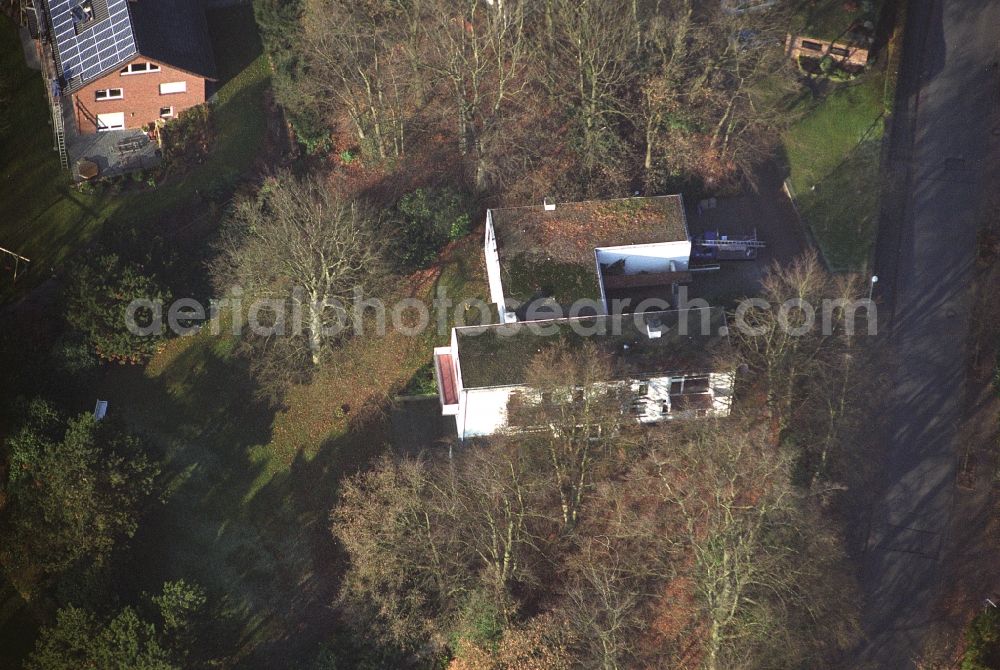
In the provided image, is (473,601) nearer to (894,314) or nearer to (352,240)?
(352,240)

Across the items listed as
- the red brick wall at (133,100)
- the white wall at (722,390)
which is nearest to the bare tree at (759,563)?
the white wall at (722,390)

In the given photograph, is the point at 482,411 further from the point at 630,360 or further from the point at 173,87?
the point at 173,87

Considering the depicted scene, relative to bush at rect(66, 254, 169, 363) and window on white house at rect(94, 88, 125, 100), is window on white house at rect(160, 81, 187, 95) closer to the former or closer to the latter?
window on white house at rect(94, 88, 125, 100)

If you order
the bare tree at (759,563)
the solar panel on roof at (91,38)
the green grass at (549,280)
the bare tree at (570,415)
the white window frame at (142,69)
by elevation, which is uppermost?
the solar panel on roof at (91,38)

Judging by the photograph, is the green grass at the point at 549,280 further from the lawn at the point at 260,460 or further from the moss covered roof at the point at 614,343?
the lawn at the point at 260,460

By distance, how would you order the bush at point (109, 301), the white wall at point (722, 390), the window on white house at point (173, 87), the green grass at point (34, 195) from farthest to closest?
the window on white house at point (173, 87) < the green grass at point (34, 195) < the bush at point (109, 301) < the white wall at point (722, 390)

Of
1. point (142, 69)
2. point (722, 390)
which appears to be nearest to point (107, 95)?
point (142, 69)
